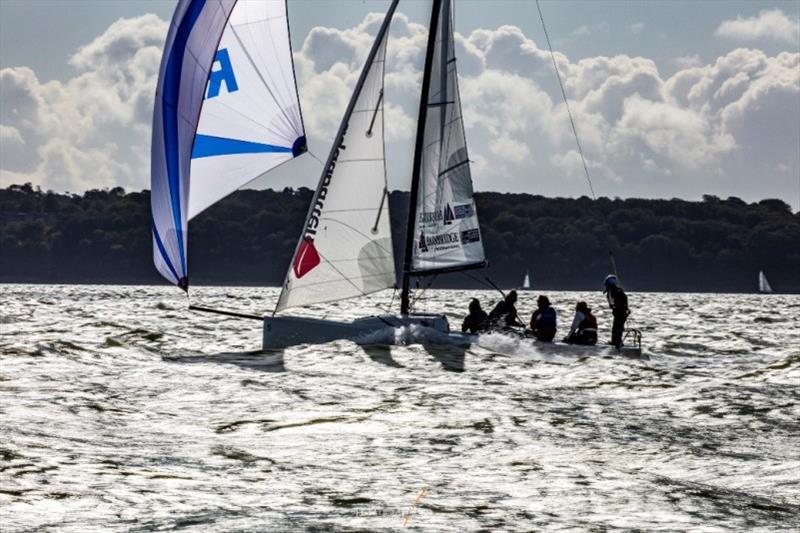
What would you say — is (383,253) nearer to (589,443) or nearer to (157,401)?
(157,401)

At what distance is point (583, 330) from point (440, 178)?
15.3ft

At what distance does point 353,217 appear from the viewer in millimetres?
23828

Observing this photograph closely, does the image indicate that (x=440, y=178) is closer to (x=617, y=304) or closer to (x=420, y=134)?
(x=420, y=134)

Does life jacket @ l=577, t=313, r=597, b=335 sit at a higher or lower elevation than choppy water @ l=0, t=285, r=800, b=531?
higher

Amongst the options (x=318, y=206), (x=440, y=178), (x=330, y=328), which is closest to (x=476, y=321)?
(x=330, y=328)

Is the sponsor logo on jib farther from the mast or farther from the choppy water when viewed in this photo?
the choppy water

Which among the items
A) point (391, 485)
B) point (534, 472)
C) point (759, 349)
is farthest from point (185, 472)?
point (759, 349)

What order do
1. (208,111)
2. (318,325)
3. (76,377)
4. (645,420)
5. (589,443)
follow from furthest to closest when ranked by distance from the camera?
(318,325), (208,111), (76,377), (645,420), (589,443)

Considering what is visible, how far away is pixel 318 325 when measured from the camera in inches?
934

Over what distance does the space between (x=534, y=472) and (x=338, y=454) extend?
2.11 metres

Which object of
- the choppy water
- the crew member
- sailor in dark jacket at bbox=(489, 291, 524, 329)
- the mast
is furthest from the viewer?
the mast

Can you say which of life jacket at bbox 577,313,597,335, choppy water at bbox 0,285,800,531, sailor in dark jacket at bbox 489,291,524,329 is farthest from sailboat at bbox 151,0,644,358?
life jacket at bbox 577,313,597,335

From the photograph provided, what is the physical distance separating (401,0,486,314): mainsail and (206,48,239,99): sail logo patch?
6.72 meters

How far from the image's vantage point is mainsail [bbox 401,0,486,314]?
84.0ft
